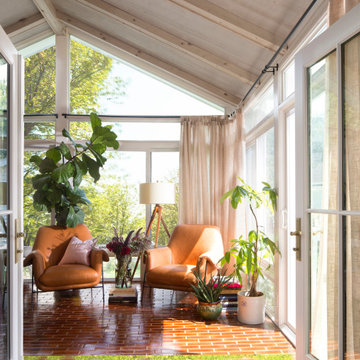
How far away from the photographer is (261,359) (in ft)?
9.89

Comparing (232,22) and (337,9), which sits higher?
(232,22)

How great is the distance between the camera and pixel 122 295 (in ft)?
15.4

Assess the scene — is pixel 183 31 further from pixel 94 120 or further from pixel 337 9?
pixel 337 9

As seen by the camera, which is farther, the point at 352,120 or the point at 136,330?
the point at 136,330

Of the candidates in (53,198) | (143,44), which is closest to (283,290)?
(53,198)

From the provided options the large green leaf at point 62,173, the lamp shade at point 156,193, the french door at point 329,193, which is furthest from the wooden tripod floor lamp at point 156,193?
the french door at point 329,193

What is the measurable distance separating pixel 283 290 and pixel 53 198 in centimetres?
296

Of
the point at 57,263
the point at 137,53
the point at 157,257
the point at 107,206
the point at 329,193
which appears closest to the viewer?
the point at 329,193

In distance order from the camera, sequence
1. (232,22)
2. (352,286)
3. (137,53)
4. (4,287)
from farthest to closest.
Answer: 1. (137,53)
2. (232,22)
3. (4,287)
4. (352,286)

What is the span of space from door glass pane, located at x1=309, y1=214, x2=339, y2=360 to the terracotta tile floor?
1.23 metres

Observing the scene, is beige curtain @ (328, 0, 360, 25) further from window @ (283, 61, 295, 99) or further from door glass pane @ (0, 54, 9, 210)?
door glass pane @ (0, 54, 9, 210)

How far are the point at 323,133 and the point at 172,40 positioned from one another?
300cm

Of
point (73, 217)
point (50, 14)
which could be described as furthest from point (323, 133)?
point (50, 14)

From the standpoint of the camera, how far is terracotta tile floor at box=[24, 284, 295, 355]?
10.5 ft
